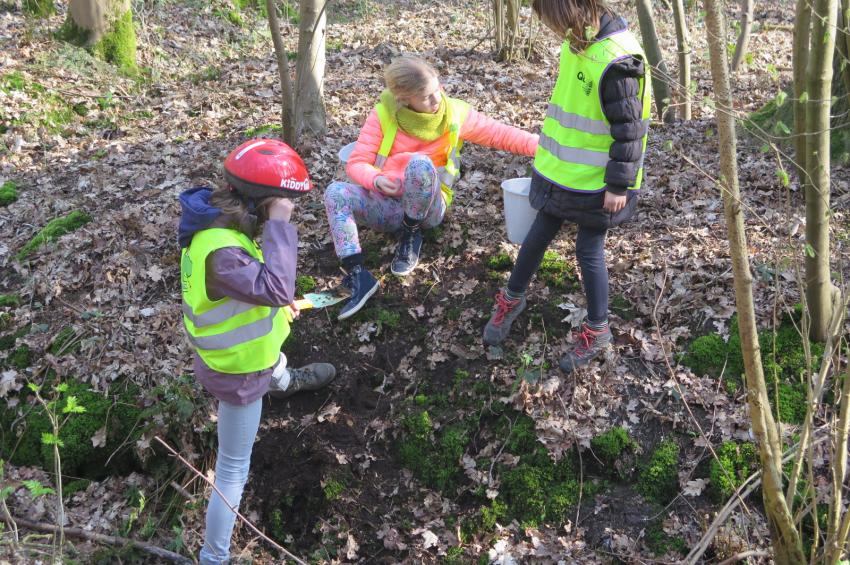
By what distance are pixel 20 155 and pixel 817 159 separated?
284 inches

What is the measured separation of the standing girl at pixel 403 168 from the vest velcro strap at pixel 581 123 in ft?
3.12

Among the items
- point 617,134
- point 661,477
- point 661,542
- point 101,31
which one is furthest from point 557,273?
point 101,31

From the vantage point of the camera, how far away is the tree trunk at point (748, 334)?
7.41ft

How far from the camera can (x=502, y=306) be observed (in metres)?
4.28

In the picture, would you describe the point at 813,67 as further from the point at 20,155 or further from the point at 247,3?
the point at 247,3

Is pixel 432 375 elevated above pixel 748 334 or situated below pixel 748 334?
below

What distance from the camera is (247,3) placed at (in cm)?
1116

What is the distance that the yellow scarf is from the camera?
15.3 feet

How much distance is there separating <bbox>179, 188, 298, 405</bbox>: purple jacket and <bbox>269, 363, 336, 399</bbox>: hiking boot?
3.15 ft

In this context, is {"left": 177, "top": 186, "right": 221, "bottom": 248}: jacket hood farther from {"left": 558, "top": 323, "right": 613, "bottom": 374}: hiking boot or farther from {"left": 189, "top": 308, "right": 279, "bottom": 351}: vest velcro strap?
{"left": 558, "top": 323, "right": 613, "bottom": 374}: hiking boot

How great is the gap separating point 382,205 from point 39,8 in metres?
7.41

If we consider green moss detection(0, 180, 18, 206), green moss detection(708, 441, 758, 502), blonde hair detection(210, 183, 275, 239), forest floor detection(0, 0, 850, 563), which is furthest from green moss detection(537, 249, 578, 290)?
green moss detection(0, 180, 18, 206)

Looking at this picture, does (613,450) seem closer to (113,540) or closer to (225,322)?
(225,322)

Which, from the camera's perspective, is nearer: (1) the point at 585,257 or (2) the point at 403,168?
(1) the point at 585,257
